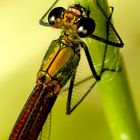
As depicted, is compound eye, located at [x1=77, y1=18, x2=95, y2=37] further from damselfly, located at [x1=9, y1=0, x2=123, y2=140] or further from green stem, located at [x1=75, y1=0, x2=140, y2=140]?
green stem, located at [x1=75, y1=0, x2=140, y2=140]

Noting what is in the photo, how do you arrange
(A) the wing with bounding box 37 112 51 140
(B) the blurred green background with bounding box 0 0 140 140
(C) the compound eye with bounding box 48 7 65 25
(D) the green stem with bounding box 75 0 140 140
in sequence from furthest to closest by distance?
(C) the compound eye with bounding box 48 7 65 25
(A) the wing with bounding box 37 112 51 140
(B) the blurred green background with bounding box 0 0 140 140
(D) the green stem with bounding box 75 0 140 140

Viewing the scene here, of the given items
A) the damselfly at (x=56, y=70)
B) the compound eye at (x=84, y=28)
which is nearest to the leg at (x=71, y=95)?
the damselfly at (x=56, y=70)

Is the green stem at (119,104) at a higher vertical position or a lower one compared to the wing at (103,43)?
lower

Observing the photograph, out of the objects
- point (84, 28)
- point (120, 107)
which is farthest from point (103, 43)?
point (84, 28)

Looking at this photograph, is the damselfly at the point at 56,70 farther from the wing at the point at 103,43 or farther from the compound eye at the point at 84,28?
the wing at the point at 103,43

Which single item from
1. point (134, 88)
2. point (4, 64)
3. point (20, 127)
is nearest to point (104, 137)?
point (134, 88)

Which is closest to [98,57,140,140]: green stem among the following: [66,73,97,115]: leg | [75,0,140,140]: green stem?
[75,0,140,140]: green stem
